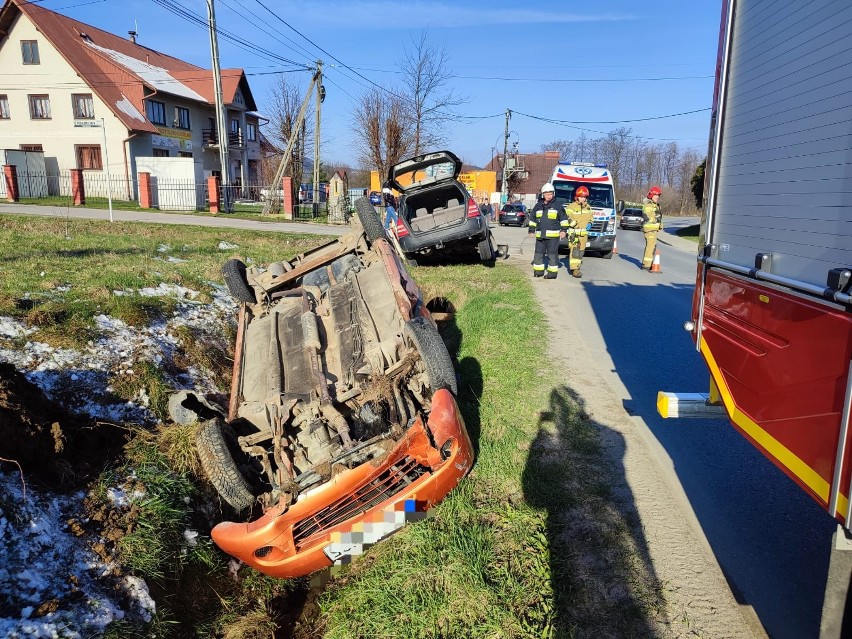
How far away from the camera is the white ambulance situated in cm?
1335

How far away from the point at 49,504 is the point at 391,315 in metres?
2.48

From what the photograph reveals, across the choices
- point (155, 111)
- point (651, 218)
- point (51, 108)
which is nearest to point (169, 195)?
point (155, 111)

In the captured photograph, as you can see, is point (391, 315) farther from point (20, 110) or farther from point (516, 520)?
point (20, 110)

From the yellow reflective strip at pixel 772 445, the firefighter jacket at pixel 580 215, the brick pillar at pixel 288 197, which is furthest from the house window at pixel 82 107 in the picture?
the yellow reflective strip at pixel 772 445

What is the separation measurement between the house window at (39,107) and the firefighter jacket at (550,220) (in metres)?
29.8

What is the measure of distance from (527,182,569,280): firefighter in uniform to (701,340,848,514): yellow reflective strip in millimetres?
6669

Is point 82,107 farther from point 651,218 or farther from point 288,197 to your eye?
point 651,218

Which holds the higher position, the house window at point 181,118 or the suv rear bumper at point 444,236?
the house window at point 181,118

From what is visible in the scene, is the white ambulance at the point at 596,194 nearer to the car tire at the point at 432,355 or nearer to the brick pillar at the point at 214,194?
the car tire at the point at 432,355

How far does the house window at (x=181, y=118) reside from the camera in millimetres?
32906

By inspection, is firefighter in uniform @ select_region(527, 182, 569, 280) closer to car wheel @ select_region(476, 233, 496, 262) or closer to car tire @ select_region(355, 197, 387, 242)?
car wheel @ select_region(476, 233, 496, 262)

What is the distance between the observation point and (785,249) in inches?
93.3

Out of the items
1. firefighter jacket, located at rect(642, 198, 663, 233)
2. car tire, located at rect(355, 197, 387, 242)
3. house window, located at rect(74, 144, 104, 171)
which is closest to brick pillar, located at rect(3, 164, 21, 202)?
house window, located at rect(74, 144, 104, 171)

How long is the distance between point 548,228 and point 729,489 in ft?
22.4
